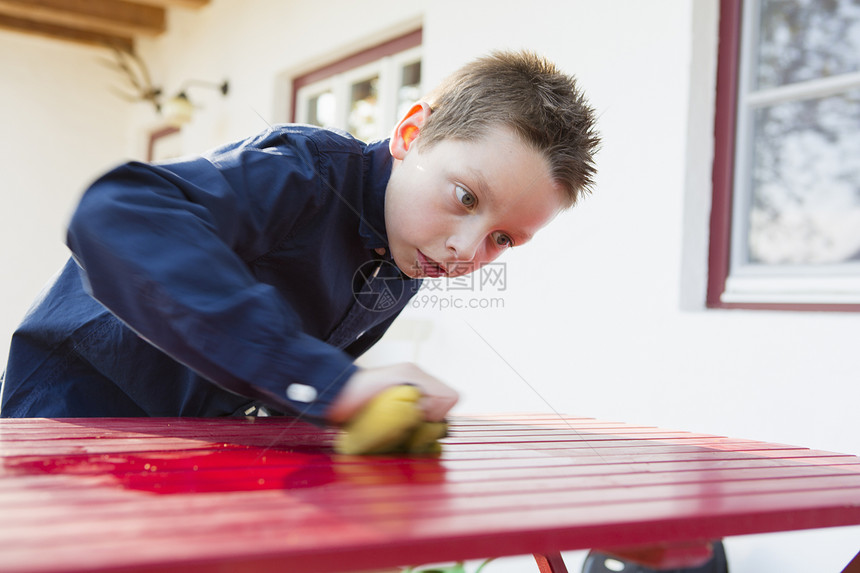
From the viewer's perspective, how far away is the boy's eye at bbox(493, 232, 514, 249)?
3.45 feet

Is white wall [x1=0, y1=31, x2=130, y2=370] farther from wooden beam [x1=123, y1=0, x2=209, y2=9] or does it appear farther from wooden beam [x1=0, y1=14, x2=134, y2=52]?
wooden beam [x1=123, y1=0, x2=209, y2=9]

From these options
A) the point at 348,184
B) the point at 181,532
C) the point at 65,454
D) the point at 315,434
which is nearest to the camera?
the point at 181,532

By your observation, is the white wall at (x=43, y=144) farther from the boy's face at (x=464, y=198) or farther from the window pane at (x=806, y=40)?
the boy's face at (x=464, y=198)

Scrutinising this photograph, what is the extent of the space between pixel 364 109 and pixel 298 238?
2649 millimetres

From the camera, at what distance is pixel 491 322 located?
2541mm

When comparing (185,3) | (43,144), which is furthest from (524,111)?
(43,144)

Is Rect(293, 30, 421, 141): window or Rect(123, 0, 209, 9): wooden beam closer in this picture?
Rect(293, 30, 421, 141): window

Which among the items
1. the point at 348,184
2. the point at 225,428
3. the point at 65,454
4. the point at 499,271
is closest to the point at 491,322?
the point at 499,271

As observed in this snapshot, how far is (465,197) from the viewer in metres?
0.97

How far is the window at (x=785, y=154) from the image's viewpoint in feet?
5.63

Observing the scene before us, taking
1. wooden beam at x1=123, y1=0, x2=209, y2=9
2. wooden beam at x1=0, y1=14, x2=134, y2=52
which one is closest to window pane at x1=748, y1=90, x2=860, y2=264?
Result: wooden beam at x1=123, y1=0, x2=209, y2=9

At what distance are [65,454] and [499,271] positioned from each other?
6.41 feet

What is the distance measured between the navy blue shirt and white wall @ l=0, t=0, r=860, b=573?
863 mm

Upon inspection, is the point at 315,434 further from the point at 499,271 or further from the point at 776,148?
the point at 499,271
